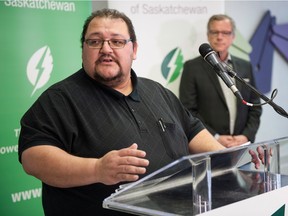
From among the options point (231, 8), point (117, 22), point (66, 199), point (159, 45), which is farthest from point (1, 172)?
point (231, 8)

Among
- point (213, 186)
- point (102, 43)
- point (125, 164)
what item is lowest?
point (213, 186)

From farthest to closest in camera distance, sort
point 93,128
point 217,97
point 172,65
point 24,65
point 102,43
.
→ point 172,65 < point 217,97 < point 24,65 < point 102,43 < point 93,128

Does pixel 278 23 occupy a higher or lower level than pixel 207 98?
higher

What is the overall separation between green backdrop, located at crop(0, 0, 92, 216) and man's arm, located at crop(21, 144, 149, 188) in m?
1.24

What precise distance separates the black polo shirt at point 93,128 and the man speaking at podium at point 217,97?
1759 millimetres

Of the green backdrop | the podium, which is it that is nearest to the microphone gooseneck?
the podium

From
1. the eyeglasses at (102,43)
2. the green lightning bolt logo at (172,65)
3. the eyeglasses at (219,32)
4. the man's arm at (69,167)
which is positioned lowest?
the man's arm at (69,167)

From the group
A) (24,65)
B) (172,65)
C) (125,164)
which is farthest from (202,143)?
(172,65)

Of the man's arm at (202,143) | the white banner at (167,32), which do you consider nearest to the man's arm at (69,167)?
the man's arm at (202,143)

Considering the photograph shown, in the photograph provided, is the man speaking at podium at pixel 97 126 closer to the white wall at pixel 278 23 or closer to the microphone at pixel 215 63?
the microphone at pixel 215 63

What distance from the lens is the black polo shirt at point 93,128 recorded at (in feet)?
6.20

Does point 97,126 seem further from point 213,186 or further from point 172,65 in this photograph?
point 172,65

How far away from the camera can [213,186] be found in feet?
5.25

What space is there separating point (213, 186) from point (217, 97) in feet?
8.07
